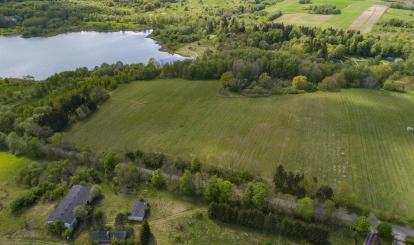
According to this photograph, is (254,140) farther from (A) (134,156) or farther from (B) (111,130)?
(B) (111,130)

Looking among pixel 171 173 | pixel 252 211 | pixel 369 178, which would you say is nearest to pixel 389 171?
pixel 369 178

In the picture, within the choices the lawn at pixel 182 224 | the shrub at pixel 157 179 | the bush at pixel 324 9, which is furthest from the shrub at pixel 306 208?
the bush at pixel 324 9

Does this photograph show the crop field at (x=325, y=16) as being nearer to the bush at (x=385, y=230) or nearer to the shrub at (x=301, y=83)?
the shrub at (x=301, y=83)

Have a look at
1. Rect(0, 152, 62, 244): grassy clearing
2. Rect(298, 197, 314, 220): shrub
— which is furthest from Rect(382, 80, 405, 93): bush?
Rect(0, 152, 62, 244): grassy clearing

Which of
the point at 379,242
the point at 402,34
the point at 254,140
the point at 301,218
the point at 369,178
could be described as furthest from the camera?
the point at 402,34

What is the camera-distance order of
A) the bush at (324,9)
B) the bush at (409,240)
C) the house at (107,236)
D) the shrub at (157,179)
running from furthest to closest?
the bush at (324,9), the shrub at (157,179), the house at (107,236), the bush at (409,240)

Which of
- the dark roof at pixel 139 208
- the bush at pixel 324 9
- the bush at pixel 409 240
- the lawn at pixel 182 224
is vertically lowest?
the lawn at pixel 182 224

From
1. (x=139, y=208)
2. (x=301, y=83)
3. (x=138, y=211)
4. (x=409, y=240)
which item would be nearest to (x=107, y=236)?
(x=138, y=211)

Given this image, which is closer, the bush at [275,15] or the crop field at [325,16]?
the crop field at [325,16]
